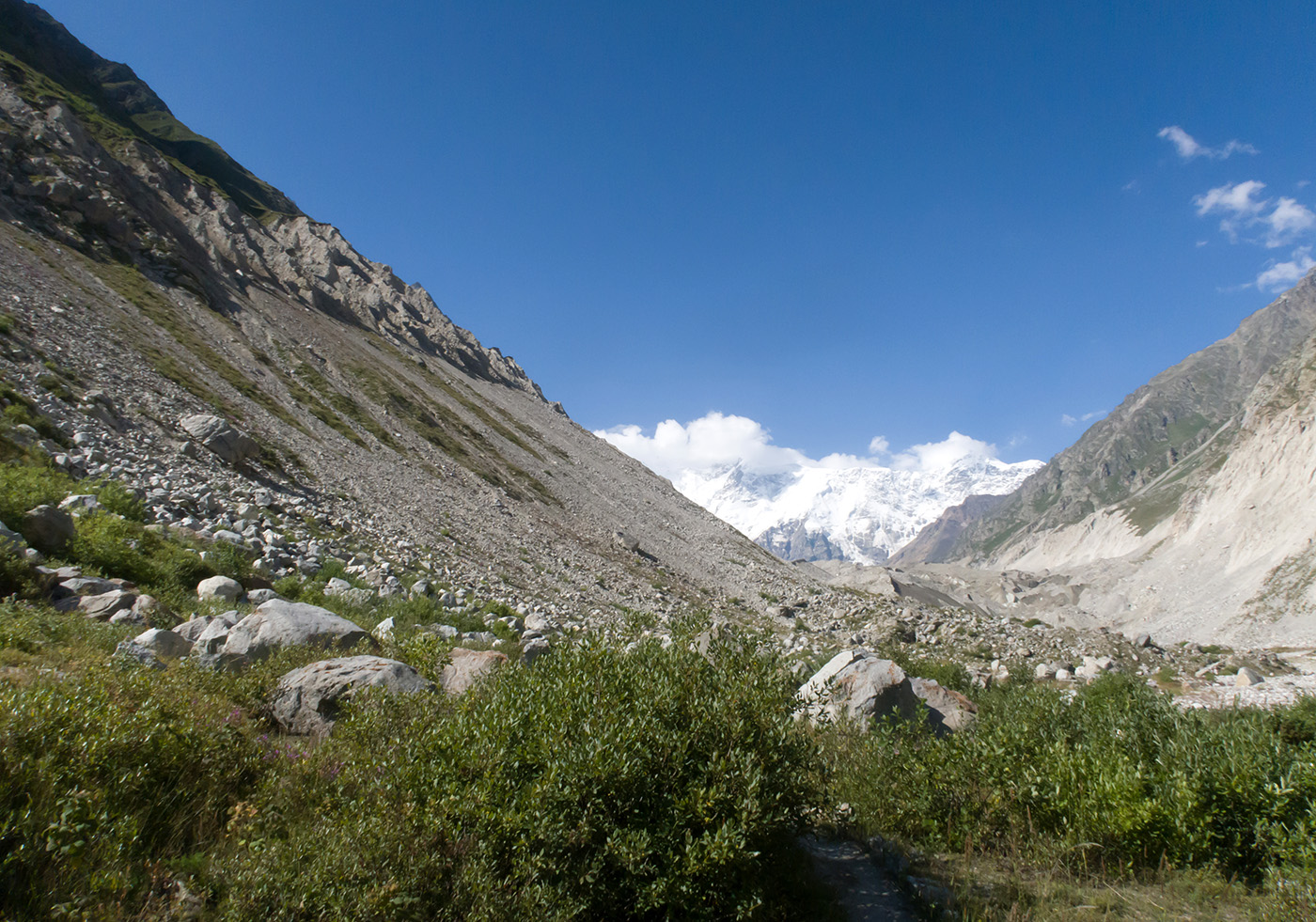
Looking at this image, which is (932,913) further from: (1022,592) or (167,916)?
(1022,592)

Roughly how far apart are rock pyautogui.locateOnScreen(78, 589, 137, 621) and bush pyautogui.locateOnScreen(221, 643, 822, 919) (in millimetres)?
4885

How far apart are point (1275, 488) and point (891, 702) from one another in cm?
8028

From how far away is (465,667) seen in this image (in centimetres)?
879

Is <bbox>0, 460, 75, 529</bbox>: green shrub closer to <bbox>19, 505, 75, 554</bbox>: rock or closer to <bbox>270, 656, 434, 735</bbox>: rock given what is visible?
<bbox>19, 505, 75, 554</bbox>: rock

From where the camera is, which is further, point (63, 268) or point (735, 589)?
point (735, 589)

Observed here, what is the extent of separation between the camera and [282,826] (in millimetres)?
5211

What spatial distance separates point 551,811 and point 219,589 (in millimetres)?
9200

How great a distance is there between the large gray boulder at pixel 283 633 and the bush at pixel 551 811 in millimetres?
3069

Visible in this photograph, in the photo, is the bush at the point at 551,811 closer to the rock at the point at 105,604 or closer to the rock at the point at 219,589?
the rock at the point at 105,604

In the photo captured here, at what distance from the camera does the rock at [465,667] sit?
26.7ft

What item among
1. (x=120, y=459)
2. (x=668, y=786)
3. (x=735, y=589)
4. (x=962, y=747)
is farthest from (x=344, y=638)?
(x=735, y=589)

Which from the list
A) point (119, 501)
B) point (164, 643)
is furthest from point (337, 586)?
point (164, 643)

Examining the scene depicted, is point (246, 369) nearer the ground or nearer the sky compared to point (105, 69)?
nearer the ground

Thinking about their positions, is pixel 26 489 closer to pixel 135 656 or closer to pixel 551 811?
pixel 135 656
